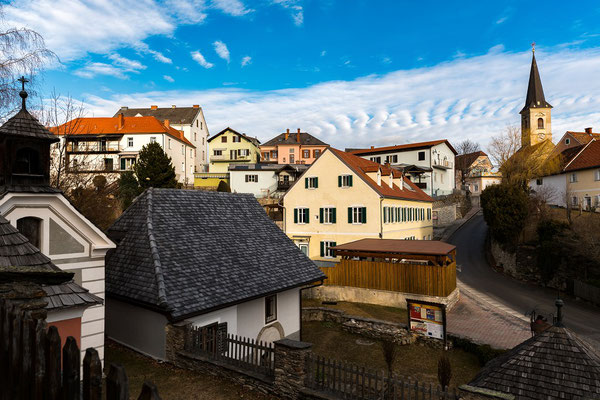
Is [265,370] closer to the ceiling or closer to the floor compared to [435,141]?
closer to the floor

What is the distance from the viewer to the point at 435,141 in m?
61.2

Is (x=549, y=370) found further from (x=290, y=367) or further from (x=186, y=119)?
(x=186, y=119)

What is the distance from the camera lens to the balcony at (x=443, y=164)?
2357 inches

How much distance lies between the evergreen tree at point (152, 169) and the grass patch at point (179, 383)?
109 ft

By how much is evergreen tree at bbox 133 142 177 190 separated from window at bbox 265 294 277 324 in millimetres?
31169

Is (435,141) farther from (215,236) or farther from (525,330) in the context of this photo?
(215,236)

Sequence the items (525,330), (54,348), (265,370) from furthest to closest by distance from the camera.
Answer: (525,330) < (265,370) < (54,348)

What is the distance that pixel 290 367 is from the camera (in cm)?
886

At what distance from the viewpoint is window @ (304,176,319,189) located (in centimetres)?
3519

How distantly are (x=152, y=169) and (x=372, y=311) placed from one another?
31.7 m

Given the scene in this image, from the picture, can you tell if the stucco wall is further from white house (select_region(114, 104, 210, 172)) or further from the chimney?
white house (select_region(114, 104, 210, 172))

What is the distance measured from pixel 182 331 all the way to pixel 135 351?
2.83 metres

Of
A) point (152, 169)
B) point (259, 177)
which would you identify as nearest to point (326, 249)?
point (152, 169)

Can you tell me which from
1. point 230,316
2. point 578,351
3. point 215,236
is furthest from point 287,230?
point 578,351
